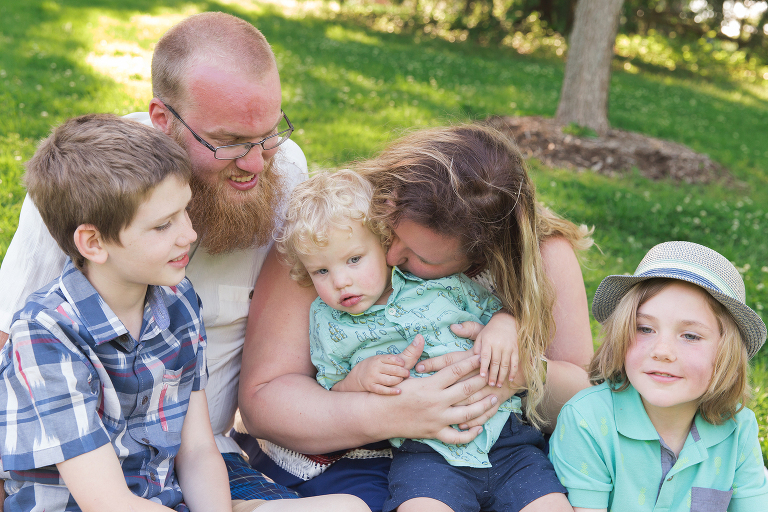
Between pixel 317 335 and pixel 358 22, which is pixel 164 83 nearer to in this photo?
pixel 317 335

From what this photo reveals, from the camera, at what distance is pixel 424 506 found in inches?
81.4

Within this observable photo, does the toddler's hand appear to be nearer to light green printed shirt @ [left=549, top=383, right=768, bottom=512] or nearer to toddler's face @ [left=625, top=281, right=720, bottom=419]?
light green printed shirt @ [left=549, top=383, right=768, bottom=512]

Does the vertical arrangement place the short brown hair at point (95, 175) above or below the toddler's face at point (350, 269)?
above

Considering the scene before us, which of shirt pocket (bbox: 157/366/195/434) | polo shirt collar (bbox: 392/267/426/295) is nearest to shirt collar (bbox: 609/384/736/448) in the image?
polo shirt collar (bbox: 392/267/426/295)

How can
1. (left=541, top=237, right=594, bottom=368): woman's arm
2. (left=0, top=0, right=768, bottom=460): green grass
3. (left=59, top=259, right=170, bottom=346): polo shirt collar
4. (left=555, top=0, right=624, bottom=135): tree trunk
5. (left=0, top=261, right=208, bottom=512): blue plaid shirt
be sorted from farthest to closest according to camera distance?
(left=555, top=0, right=624, bottom=135): tree trunk < (left=0, top=0, right=768, bottom=460): green grass < (left=541, top=237, right=594, bottom=368): woman's arm < (left=59, top=259, right=170, bottom=346): polo shirt collar < (left=0, top=261, right=208, bottom=512): blue plaid shirt

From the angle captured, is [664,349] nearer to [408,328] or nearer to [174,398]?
[408,328]

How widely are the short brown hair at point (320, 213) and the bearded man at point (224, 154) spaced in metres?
0.17

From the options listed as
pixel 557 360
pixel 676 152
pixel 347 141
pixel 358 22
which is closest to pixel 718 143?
pixel 676 152

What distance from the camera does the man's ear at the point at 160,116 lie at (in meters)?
2.43

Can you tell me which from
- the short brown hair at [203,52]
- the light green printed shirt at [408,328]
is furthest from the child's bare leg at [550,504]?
the short brown hair at [203,52]

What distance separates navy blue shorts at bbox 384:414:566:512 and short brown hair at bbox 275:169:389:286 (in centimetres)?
76

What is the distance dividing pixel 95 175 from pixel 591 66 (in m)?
7.42

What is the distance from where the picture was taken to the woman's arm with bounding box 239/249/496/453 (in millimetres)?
2205

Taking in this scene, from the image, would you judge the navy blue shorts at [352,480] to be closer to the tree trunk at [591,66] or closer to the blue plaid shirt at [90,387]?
the blue plaid shirt at [90,387]
